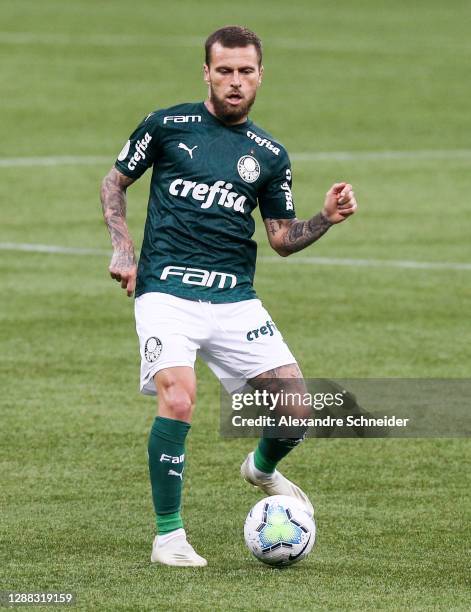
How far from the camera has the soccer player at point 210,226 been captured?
766 cm

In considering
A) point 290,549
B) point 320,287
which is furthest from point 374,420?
point 320,287

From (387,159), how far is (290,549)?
1534cm

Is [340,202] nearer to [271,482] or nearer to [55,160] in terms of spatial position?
[271,482]

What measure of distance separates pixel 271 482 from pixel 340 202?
1508 mm

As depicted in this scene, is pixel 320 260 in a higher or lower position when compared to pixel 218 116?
lower

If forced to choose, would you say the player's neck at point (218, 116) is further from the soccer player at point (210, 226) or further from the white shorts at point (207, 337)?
the white shorts at point (207, 337)

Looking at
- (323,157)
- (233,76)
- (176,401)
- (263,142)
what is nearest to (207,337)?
(176,401)

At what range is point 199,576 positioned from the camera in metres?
7.20

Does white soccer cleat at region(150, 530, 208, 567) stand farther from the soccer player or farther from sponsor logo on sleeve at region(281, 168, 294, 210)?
sponsor logo on sleeve at region(281, 168, 294, 210)

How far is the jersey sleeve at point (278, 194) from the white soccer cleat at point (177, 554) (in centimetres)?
166

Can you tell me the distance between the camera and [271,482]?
8281mm

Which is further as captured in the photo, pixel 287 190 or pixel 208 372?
pixel 208 372

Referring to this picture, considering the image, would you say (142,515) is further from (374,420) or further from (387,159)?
(387,159)

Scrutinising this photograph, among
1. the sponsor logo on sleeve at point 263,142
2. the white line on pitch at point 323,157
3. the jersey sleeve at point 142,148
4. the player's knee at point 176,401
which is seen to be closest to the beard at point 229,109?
the sponsor logo on sleeve at point 263,142
